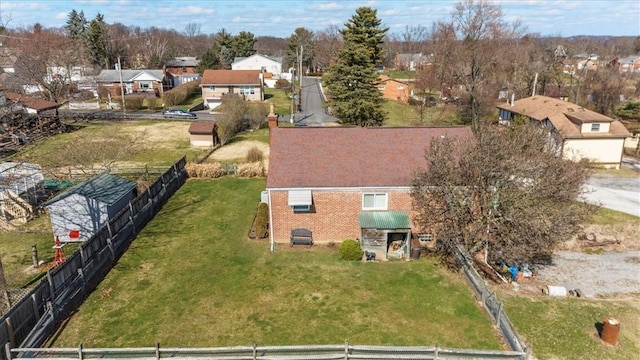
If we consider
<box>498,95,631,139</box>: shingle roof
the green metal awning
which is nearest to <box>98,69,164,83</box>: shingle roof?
<box>498,95,631,139</box>: shingle roof

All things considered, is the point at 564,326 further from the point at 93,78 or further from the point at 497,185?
the point at 93,78

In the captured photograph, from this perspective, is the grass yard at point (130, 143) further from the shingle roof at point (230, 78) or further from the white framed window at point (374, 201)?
the white framed window at point (374, 201)

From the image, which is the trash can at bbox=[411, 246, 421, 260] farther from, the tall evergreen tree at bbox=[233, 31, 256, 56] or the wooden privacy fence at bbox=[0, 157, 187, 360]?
the tall evergreen tree at bbox=[233, 31, 256, 56]

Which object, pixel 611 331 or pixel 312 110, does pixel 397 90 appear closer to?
pixel 312 110

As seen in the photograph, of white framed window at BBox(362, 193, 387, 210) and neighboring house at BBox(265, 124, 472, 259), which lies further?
white framed window at BBox(362, 193, 387, 210)

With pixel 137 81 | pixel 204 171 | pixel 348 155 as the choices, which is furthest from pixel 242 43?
pixel 348 155

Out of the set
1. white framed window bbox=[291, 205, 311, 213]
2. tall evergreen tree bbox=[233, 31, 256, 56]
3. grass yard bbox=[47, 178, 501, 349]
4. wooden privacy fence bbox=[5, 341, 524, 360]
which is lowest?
grass yard bbox=[47, 178, 501, 349]

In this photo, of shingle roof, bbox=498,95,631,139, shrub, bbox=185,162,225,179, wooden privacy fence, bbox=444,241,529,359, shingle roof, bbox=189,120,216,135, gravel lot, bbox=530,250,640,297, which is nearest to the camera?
wooden privacy fence, bbox=444,241,529,359
